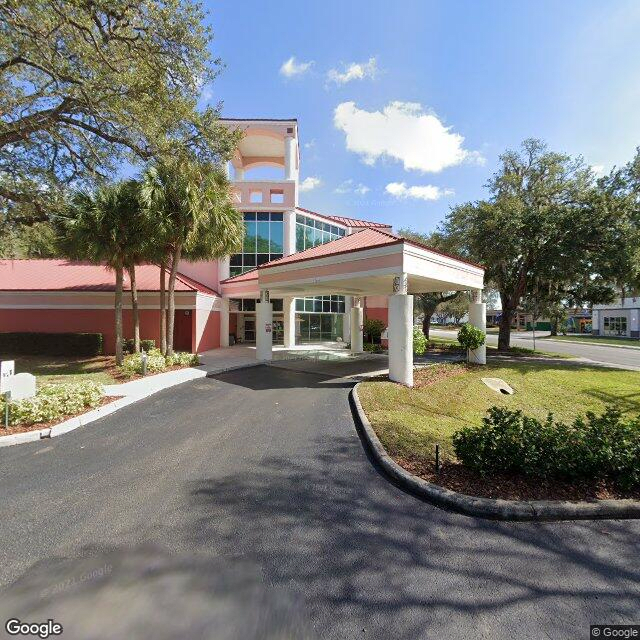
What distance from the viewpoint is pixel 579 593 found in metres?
2.86

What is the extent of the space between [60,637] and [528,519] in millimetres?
4628

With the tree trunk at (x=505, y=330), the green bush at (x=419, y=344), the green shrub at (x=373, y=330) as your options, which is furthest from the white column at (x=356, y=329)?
the tree trunk at (x=505, y=330)

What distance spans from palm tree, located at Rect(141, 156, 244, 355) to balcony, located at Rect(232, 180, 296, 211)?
936 cm

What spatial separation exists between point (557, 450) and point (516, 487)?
787mm

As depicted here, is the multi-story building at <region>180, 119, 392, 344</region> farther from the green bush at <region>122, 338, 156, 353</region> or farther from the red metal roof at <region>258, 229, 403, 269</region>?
the red metal roof at <region>258, 229, 403, 269</region>

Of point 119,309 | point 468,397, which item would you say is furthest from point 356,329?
point 119,309

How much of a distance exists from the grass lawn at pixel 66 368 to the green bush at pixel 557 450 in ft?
39.0

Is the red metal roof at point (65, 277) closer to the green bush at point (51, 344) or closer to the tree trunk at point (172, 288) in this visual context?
the green bush at point (51, 344)

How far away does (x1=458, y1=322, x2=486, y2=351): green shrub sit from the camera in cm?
1678

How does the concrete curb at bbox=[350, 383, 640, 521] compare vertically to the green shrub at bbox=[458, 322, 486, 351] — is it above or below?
below

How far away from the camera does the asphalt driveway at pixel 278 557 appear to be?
A: 2609mm

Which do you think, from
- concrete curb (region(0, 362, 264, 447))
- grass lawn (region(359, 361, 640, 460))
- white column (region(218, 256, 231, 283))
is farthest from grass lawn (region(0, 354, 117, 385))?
grass lawn (region(359, 361, 640, 460))

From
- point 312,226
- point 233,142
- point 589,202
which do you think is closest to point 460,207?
point 589,202

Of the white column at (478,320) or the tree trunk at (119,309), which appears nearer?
the tree trunk at (119,309)
